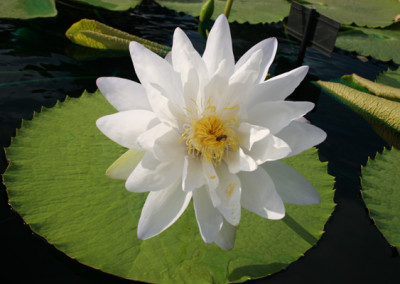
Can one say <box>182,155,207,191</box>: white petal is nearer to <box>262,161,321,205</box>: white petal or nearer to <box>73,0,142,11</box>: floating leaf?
<box>262,161,321,205</box>: white petal

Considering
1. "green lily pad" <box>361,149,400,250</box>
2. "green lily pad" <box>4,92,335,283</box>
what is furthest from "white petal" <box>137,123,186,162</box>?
"green lily pad" <box>361,149,400,250</box>

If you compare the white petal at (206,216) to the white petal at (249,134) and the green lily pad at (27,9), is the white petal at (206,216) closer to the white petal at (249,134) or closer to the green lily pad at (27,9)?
the white petal at (249,134)

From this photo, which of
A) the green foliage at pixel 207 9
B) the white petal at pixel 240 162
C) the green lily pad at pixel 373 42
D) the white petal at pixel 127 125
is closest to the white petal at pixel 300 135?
the white petal at pixel 240 162

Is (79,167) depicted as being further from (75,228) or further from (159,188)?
(159,188)

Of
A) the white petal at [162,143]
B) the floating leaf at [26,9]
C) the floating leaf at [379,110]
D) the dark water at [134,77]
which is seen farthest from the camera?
the floating leaf at [26,9]

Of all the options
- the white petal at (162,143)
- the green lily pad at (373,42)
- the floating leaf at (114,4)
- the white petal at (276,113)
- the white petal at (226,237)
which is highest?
the white petal at (276,113)

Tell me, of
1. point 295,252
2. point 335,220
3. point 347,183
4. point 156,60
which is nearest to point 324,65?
point 347,183

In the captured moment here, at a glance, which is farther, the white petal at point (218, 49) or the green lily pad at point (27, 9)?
the green lily pad at point (27, 9)
